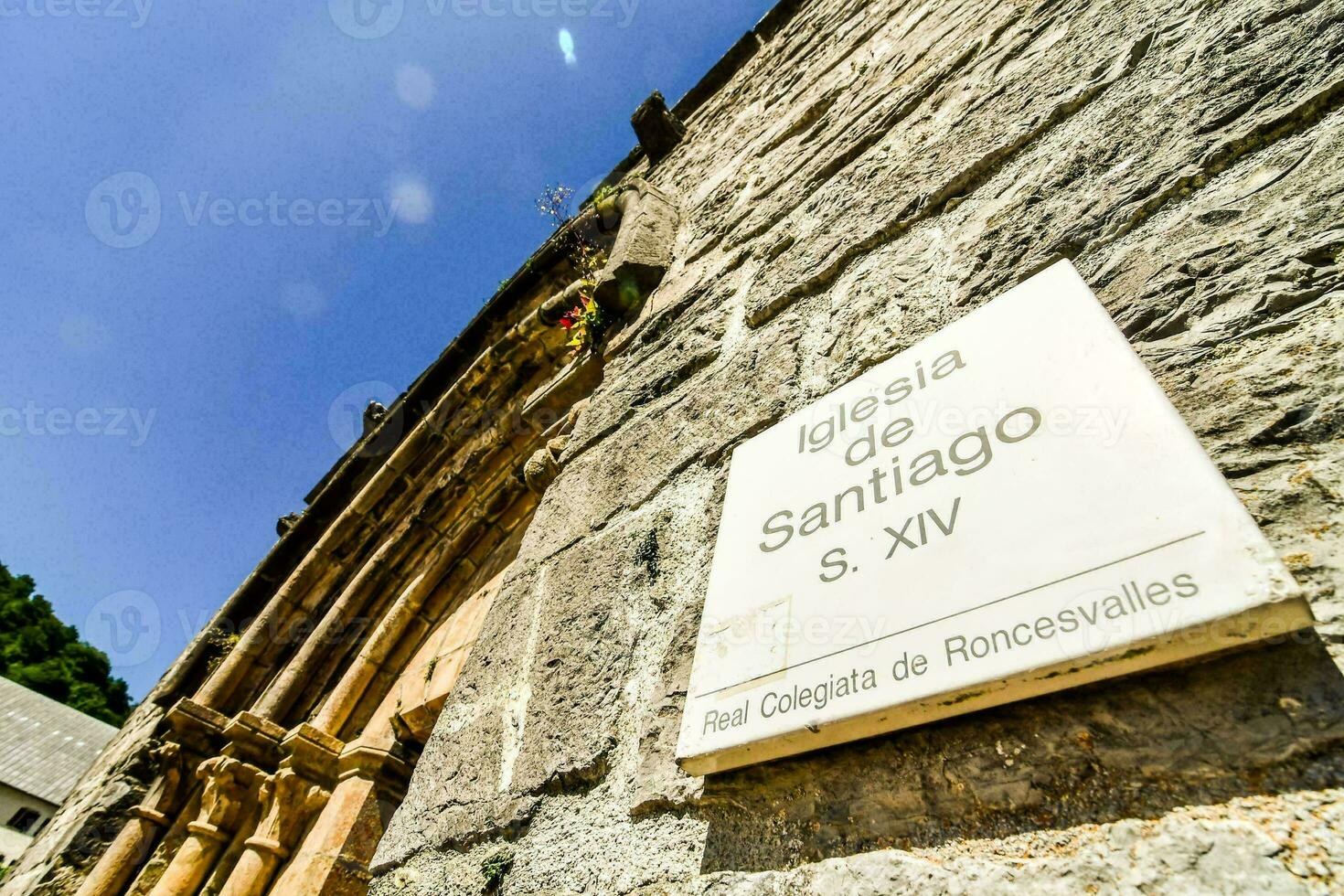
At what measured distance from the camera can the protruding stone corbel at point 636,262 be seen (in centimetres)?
240

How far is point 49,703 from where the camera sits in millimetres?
21859

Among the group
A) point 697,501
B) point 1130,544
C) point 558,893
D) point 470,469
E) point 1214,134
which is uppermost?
point 470,469

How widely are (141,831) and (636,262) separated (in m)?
4.30

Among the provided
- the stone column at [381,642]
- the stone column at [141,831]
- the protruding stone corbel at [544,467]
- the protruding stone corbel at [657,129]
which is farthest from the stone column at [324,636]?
the protruding stone corbel at [657,129]

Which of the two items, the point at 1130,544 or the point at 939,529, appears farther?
the point at 939,529

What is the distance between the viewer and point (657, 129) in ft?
13.3

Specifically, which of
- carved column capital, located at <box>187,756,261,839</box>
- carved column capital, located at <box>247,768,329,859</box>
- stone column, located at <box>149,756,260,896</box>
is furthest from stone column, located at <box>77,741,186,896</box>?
carved column capital, located at <box>247,768,329,859</box>

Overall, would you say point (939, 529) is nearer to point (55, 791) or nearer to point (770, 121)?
point (770, 121)

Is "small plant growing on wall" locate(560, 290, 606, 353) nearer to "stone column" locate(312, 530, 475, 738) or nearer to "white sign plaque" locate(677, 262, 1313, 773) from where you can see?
"white sign plaque" locate(677, 262, 1313, 773)

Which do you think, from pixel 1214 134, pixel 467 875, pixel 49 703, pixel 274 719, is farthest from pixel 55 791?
pixel 1214 134

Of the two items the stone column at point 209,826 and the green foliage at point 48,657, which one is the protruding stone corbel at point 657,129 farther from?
the green foliage at point 48,657

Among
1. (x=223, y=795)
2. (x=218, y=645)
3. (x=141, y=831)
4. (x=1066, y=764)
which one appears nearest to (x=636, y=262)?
(x=1066, y=764)

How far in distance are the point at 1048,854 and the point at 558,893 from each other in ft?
2.16

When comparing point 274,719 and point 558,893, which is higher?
point 274,719
